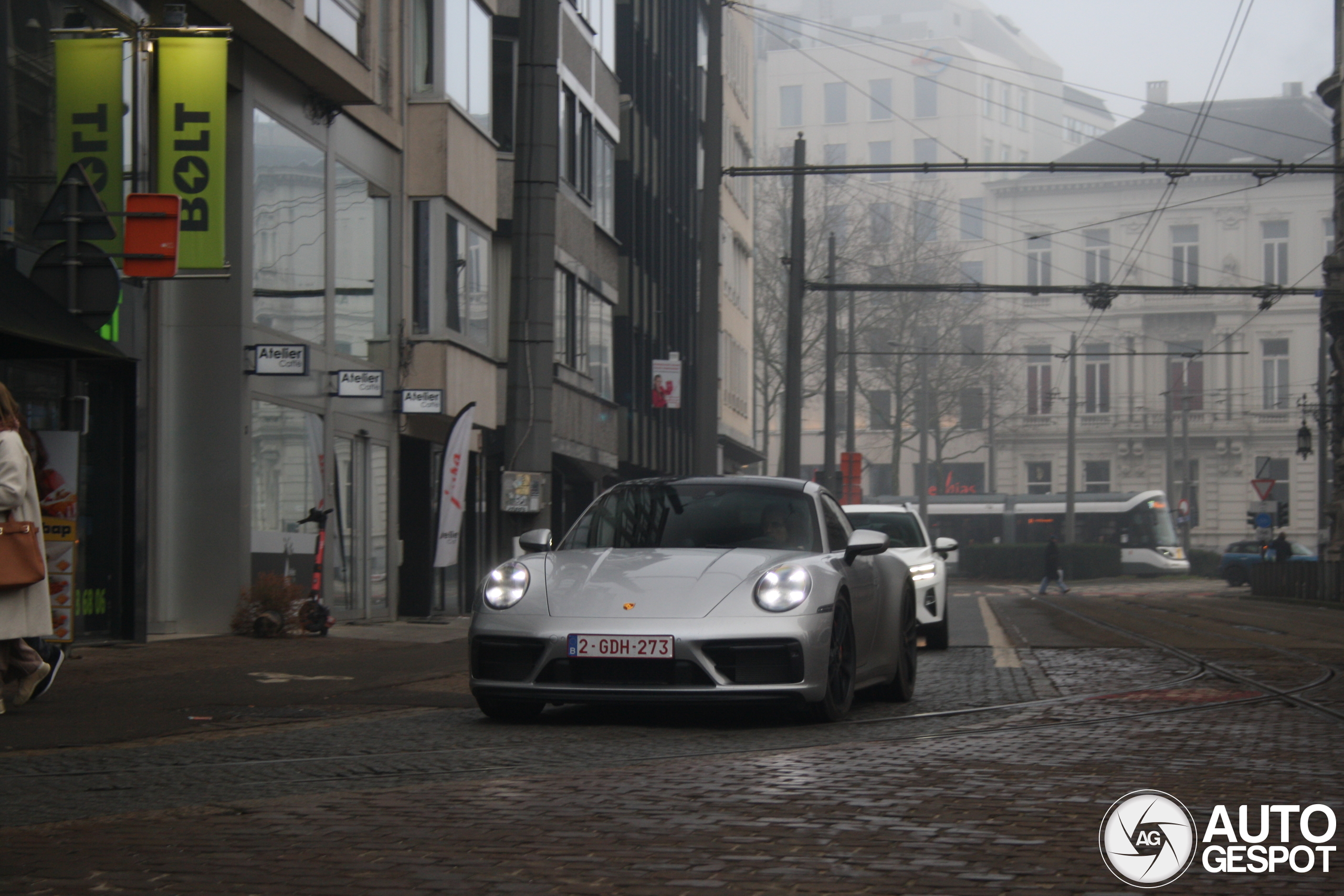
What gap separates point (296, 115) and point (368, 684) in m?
10.0

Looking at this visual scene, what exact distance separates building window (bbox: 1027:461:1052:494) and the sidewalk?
7557cm

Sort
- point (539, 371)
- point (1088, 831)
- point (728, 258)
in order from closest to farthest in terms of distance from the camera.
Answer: point (1088, 831)
point (539, 371)
point (728, 258)

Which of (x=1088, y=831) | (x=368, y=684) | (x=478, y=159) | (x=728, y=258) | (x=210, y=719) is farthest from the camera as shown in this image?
(x=728, y=258)

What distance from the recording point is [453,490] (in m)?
20.7

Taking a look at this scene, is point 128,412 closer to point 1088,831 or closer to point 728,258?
point 1088,831

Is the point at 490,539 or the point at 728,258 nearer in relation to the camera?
the point at 490,539

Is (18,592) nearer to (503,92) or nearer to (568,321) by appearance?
(503,92)

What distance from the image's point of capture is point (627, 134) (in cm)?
3850

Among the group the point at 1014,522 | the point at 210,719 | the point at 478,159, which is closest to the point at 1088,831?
the point at 210,719

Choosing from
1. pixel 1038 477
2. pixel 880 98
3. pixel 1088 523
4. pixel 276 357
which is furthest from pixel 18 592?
pixel 880 98

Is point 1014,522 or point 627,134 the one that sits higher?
point 627,134

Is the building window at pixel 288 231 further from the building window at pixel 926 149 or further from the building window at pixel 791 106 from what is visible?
the building window at pixel 791 106

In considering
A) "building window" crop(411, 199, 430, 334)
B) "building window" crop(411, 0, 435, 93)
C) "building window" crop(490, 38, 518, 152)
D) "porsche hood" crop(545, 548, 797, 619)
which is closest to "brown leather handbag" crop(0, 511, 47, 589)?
"porsche hood" crop(545, 548, 797, 619)

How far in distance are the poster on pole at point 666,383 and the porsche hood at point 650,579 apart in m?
25.6
